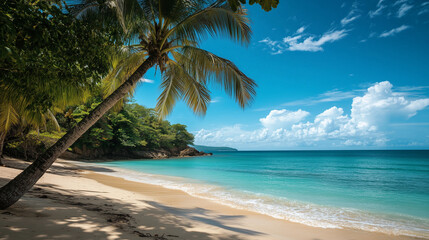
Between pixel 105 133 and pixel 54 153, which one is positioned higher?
pixel 105 133

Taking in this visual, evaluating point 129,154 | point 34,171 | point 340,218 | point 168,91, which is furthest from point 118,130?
point 340,218

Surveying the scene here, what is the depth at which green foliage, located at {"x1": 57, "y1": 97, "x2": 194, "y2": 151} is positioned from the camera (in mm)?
22606

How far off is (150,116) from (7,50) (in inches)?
1487

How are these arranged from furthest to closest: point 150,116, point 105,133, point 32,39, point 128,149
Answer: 1. point 150,116
2. point 128,149
3. point 105,133
4. point 32,39

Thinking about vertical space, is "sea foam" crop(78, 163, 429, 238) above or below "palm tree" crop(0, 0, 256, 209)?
below

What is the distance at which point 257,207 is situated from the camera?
617cm

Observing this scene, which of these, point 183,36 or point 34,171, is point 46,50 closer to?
point 34,171

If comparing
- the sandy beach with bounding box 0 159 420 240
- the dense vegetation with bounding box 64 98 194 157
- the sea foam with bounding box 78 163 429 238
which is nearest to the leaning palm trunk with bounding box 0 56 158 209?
the sandy beach with bounding box 0 159 420 240

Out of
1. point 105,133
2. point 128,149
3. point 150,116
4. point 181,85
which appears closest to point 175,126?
point 150,116

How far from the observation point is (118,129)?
28.5 m

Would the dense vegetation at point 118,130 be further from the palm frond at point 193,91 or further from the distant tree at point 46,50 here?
the distant tree at point 46,50

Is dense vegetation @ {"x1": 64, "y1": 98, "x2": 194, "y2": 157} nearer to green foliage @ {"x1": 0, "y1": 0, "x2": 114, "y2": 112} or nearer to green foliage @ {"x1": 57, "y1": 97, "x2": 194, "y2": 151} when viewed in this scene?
green foliage @ {"x1": 57, "y1": 97, "x2": 194, "y2": 151}

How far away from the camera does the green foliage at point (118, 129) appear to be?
890 inches

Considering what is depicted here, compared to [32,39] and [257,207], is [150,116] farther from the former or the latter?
[32,39]
